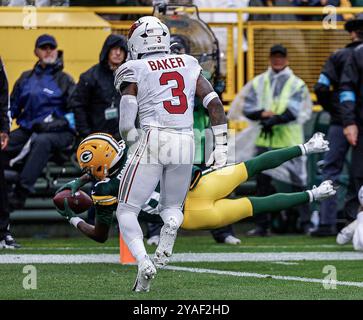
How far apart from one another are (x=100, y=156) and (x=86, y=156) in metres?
0.10

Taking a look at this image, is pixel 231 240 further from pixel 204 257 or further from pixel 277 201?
pixel 277 201

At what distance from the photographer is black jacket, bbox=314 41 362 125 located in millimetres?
11445

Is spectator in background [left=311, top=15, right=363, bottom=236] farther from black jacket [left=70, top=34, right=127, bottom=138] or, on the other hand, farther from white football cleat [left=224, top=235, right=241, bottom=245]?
black jacket [left=70, top=34, right=127, bottom=138]

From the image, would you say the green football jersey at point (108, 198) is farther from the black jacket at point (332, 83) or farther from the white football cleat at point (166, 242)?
the black jacket at point (332, 83)

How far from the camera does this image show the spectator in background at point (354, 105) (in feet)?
35.2

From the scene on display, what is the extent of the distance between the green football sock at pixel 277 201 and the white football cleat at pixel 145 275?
1.94 m

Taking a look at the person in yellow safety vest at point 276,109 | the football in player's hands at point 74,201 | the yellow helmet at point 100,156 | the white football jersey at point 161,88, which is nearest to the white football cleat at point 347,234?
the person in yellow safety vest at point 276,109

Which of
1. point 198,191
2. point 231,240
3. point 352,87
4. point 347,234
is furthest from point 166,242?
point 352,87

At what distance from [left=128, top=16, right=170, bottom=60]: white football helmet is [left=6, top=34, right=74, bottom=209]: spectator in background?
4.31 meters

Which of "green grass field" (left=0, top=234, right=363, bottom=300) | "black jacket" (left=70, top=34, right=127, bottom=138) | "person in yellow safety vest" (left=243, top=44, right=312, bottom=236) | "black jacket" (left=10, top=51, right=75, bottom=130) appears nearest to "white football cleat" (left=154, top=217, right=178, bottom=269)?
"green grass field" (left=0, top=234, right=363, bottom=300)

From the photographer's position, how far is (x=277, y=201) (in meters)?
8.81
